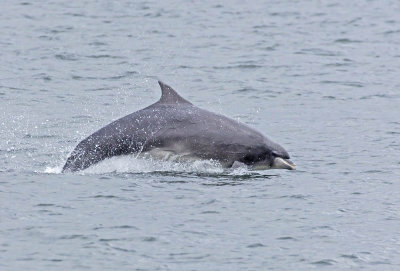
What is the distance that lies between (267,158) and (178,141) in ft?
4.93

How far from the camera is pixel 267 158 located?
64.5ft

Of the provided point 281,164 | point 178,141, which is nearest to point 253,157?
point 281,164

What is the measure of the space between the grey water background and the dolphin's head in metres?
0.22

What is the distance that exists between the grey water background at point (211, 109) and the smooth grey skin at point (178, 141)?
250 mm

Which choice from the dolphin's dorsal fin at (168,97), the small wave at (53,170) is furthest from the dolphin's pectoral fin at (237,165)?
the small wave at (53,170)

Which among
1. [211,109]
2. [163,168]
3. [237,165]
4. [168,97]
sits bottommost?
[211,109]

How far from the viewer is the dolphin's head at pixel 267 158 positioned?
19.6 meters

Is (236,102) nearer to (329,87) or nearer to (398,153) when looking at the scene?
(329,87)

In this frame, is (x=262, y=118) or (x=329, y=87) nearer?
(x=262, y=118)

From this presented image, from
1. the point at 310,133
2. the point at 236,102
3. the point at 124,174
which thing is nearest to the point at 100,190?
the point at 124,174

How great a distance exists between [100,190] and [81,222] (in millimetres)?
1556

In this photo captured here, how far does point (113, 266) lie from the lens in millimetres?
15328

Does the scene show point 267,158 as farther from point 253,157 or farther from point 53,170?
point 53,170

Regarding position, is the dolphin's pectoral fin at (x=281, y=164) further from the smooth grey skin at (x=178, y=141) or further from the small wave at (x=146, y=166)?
the small wave at (x=146, y=166)
